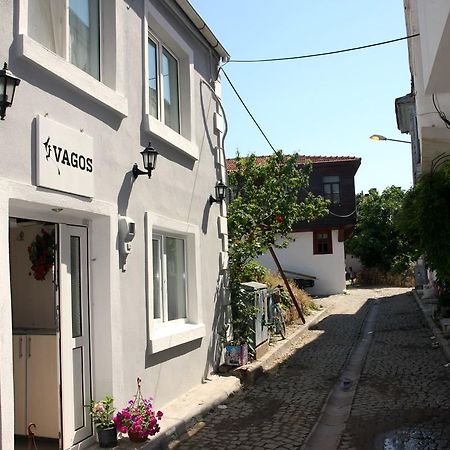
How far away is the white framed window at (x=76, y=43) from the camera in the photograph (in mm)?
4508

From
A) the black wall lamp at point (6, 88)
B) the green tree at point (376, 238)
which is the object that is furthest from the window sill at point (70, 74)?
the green tree at point (376, 238)

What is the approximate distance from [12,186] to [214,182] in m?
5.11

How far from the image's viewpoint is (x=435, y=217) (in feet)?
18.4

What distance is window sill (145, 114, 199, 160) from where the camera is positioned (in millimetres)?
6535

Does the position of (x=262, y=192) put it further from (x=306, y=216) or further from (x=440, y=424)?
(x=440, y=424)

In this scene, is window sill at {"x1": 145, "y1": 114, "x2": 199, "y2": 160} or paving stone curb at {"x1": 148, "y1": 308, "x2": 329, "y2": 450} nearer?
paving stone curb at {"x1": 148, "y1": 308, "x2": 329, "y2": 450}

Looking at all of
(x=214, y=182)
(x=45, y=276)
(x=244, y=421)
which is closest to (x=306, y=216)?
(x=214, y=182)

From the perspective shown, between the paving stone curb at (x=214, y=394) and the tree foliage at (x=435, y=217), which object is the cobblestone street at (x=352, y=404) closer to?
the paving stone curb at (x=214, y=394)

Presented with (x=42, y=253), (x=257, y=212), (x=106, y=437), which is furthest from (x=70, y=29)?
(x=257, y=212)

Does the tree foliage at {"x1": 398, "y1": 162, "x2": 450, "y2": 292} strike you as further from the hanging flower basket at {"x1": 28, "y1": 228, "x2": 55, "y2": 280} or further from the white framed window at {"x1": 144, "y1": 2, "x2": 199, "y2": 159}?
the hanging flower basket at {"x1": 28, "y1": 228, "x2": 55, "y2": 280}

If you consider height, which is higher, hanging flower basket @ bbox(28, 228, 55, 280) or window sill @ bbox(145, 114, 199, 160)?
window sill @ bbox(145, 114, 199, 160)

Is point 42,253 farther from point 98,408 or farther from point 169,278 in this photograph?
point 169,278

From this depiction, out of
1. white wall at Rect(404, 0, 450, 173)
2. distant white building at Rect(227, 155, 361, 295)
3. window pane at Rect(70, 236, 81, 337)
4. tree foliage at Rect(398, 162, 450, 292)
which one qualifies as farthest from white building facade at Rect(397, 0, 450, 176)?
distant white building at Rect(227, 155, 361, 295)

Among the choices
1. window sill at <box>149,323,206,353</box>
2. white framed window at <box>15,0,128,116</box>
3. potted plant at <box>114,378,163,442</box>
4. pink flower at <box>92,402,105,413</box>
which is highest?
white framed window at <box>15,0,128,116</box>
